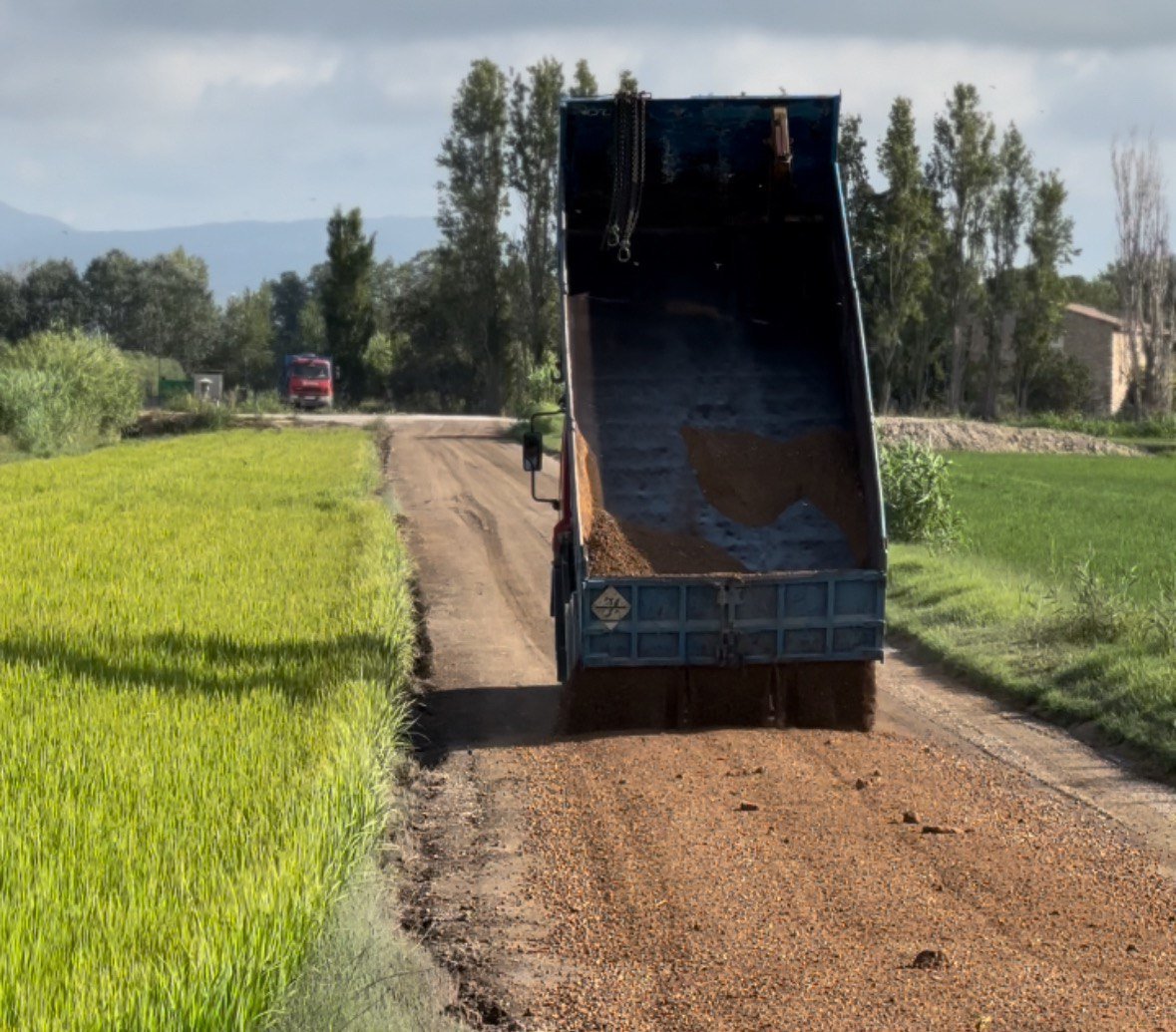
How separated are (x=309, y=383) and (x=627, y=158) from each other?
59379mm

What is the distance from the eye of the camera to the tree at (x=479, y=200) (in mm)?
70312

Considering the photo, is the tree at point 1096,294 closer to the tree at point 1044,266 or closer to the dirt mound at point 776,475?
the tree at point 1044,266

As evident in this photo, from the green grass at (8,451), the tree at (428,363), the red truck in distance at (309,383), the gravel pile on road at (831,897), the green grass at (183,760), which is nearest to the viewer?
the green grass at (183,760)

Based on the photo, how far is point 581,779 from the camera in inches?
390

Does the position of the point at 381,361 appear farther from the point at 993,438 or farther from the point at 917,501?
the point at 917,501

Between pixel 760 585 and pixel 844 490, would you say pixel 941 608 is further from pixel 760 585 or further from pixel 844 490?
pixel 760 585

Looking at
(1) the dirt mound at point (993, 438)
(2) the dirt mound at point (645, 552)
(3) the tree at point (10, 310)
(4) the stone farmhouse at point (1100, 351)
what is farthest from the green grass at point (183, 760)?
(3) the tree at point (10, 310)

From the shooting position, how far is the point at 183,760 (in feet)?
26.6

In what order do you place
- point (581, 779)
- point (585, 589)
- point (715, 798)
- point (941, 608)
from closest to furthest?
point (715, 798) → point (581, 779) → point (585, 589) → point (941, 608)

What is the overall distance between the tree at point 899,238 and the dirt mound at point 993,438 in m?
4.52

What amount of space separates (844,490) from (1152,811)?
348 centimetres

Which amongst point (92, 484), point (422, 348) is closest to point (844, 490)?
point (92, 484)

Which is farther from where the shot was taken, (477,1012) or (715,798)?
(715,798)

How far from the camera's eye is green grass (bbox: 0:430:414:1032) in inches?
207
